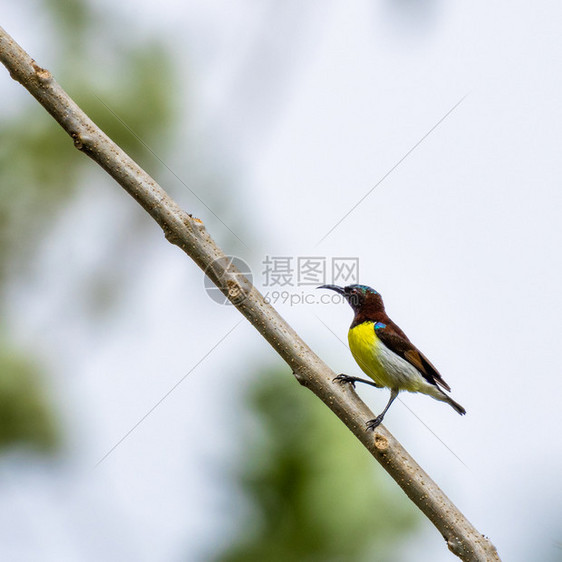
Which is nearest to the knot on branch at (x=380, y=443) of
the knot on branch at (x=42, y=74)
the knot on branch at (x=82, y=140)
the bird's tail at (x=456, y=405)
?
the bird's tail at (x=456, y=405)

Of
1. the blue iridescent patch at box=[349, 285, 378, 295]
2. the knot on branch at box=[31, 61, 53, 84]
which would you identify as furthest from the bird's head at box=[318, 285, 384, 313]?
the knot on branch at box=[31, 61, 53, 84]

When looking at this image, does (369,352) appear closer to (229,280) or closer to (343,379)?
(343,379)

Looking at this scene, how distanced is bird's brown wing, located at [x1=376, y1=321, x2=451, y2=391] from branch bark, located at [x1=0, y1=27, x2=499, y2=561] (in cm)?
83

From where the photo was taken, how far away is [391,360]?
2.85 m

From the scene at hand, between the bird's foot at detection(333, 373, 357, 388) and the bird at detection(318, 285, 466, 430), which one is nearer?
the bird's foot at detection(333, 373, 357, 388)

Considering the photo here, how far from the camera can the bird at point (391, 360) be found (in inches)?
113

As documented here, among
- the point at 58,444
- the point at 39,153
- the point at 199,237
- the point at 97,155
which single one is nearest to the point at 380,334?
the point at 199,237

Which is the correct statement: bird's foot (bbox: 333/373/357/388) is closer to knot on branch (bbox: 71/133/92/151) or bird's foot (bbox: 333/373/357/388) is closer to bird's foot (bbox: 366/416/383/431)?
bird's foot (bbox: 366/416/383/431)

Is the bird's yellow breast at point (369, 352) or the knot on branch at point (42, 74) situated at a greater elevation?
the knot on branch at point (42, 74)

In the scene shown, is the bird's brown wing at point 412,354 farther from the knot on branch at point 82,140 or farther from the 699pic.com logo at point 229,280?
the knot on branch at point 82,140

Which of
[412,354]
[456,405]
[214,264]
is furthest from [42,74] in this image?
[456,405]

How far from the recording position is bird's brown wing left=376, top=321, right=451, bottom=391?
114 inches

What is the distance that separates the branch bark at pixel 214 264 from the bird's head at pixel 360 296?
112 cm

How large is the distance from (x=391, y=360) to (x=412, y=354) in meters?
0.11
